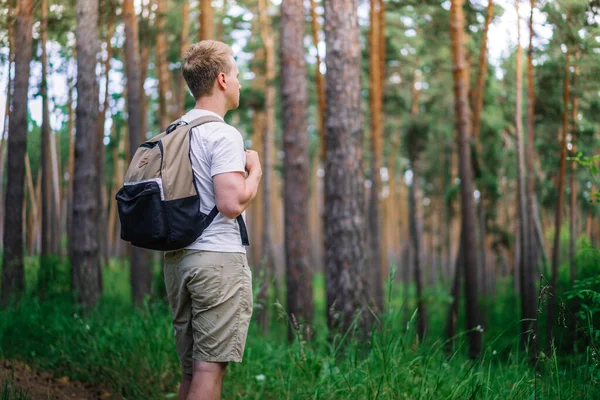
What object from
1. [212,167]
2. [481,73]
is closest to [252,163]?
[212,167]

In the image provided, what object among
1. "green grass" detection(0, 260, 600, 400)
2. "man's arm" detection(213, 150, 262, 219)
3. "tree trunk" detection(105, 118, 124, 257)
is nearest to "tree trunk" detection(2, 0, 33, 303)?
"green grass" detection(0, 260, 600, 400)

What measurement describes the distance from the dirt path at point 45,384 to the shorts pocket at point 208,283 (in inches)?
80.7

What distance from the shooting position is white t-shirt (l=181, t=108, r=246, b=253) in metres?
2.89

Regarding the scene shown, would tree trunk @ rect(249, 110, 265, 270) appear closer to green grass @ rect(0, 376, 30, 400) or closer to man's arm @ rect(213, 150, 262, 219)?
green grass @ rect(0, 376, 30, 400)


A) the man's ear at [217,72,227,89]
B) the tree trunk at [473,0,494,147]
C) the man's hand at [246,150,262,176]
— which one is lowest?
the man's hand at [246,150,262,176]

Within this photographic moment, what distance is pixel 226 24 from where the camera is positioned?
2086 centimetres

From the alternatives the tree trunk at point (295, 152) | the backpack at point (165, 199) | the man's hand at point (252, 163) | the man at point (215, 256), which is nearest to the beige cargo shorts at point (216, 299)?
the man at point (215, 256)

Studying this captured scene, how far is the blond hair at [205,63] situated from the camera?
118 inches

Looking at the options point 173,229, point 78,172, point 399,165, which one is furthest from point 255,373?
point 399,165

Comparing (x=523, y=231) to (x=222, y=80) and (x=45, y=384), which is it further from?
(x=222, y=80)

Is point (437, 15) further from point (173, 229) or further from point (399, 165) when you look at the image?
point (399, 165)

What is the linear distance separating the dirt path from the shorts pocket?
2.05 metres

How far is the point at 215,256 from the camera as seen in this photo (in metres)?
2.90

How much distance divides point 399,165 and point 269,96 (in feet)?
63.2
